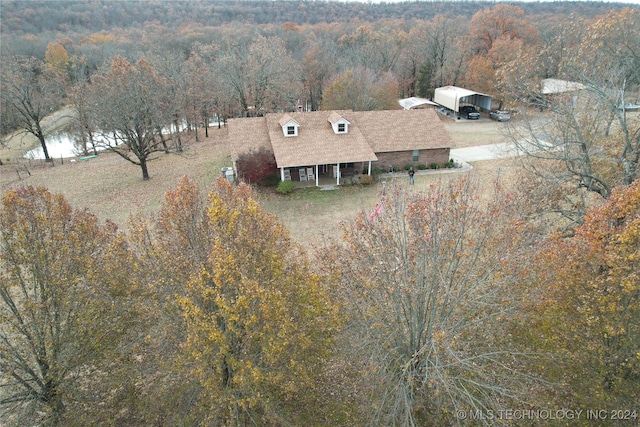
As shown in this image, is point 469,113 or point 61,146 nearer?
point 469,113

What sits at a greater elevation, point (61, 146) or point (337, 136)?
point (61, 146)

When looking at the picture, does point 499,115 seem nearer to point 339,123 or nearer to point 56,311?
point 339,123

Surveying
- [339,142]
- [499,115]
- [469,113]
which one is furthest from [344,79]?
[499,115]

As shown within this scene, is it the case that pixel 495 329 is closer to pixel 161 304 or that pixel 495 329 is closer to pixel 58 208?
pixel 161 304

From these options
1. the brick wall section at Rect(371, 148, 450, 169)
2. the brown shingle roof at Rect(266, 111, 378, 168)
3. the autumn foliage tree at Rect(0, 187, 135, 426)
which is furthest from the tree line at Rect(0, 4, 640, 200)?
the autumn foliage tree at Rect(0, 187, 135, 426)

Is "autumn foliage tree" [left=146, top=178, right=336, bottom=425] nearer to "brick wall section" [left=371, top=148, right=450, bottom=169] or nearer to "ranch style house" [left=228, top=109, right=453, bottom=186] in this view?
"ranch style house" [left=228, top=109, right=453, bottom=186]

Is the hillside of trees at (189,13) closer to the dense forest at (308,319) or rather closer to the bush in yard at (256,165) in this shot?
the bush in yard at (256,165)
